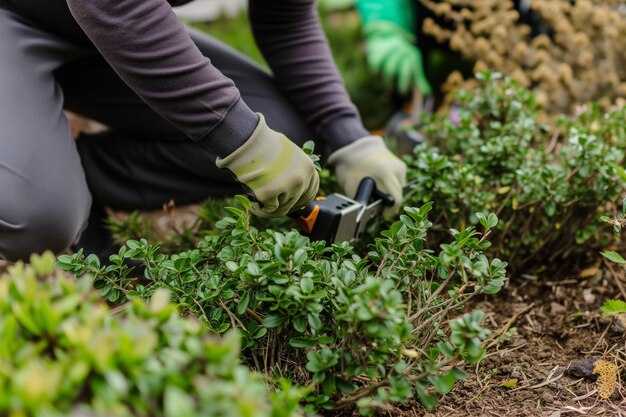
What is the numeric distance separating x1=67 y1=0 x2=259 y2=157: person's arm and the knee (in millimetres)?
434

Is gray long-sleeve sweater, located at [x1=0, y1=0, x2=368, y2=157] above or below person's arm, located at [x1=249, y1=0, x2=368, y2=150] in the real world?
above

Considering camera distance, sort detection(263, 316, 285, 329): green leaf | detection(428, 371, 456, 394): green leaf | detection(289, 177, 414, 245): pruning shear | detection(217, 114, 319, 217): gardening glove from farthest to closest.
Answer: detection(289, 177, 414, 245): pruning shear
detection(217, 114, 319, 217): gardening glove
detection(263, 316, 285, 329): green leaf
detection(428, 371, 456, 394): green leaf

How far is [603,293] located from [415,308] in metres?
0.70

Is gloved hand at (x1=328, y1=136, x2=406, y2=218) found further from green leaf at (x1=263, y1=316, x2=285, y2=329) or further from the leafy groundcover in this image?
green leaf at (x1=263, y1=316, x2=285, y2=329)

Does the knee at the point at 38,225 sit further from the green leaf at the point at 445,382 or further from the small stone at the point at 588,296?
the small stone at the point at 588,296

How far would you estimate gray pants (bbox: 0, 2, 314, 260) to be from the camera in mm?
1601

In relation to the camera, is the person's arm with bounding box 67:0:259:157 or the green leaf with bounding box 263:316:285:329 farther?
the person's arm with bounding box 67:0:259:157

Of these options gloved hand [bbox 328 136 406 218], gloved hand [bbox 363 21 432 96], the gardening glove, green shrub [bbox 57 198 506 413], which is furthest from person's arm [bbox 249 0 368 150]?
gloved hand [bbox 363 21 432 96]

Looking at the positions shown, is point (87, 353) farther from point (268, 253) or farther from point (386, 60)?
point (386, 60)

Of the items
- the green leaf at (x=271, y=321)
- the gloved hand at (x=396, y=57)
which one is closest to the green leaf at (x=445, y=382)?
the green leaf at (x=271, y=321)

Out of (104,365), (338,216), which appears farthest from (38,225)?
(104,365)

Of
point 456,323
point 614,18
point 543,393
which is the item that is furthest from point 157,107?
point 614,18

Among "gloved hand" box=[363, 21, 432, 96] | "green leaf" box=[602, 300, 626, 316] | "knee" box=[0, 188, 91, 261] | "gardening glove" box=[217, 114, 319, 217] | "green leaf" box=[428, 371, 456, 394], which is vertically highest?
"gardening glove" box=[217, 114, 319, 217]

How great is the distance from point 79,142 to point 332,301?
1.35 metres
